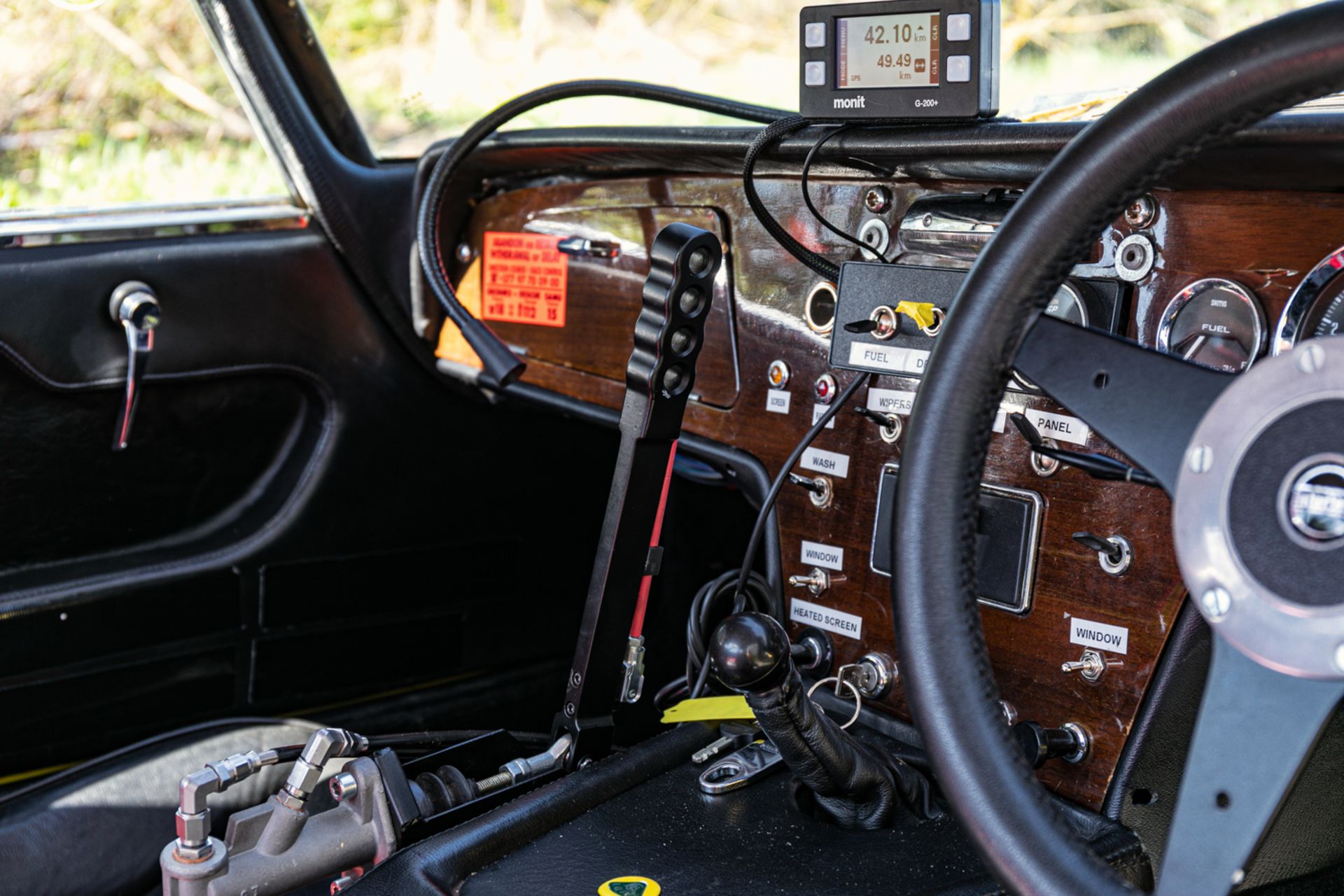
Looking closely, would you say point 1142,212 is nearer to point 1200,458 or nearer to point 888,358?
point 888,358

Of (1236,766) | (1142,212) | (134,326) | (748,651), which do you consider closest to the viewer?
(1236,766)

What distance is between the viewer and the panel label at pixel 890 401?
124 centimetres

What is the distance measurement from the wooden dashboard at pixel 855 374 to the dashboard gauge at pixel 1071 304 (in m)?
0.03

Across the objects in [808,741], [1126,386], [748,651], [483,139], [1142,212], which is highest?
[483,139]

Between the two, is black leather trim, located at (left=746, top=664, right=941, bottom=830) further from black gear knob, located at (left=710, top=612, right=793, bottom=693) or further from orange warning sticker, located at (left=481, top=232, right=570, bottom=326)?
orange warning sticker, located at (left=481, top=232, right=570, bottom=326)

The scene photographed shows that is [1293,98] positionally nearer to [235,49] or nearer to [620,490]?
[620,490]

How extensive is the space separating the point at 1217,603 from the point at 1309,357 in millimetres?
136

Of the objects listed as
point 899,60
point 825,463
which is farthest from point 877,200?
point 825,463

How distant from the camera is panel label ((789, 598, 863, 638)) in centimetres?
134

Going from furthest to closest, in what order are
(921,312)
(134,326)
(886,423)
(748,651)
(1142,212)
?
1. (134,326)
2. (886,423)
3. (921,312)
4. (1142,212)
5. (748,651)

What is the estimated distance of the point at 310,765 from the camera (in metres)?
1.06

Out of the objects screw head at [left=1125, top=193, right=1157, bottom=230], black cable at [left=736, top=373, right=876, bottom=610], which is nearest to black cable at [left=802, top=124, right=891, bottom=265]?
black cable at [left=736, top=373, right=876, bottom=610]

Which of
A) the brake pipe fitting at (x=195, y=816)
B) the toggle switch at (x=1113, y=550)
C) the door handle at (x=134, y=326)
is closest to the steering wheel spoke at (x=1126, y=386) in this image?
the toggle switch at (x=1113, y=550)

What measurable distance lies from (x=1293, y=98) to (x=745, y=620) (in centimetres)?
53
